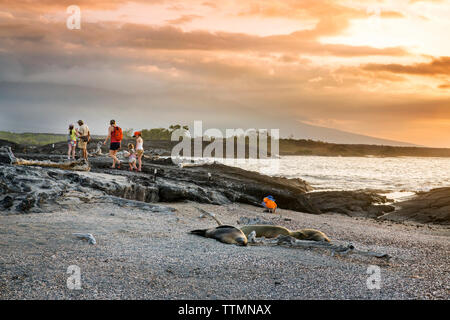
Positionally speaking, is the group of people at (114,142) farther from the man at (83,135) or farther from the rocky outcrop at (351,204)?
the rocky outcrop at (351,204)

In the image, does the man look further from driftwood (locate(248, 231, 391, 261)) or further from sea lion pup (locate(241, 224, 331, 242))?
driftwood (locate(248, 231, 391, 261))

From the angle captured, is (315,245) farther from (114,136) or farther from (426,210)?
(426,210)

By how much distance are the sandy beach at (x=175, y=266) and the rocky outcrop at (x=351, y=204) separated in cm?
1049

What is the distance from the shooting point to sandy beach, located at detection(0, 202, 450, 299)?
5824 mm

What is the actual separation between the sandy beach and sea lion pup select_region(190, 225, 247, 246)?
24cm

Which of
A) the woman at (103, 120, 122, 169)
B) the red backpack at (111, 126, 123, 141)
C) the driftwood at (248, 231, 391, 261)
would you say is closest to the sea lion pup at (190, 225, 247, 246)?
the driftwood at (248, 231, 391, 261)

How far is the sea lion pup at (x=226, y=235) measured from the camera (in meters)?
9.21

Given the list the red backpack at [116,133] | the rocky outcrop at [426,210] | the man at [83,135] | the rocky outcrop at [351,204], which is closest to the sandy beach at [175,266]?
the rocky outcrop at [426,210]

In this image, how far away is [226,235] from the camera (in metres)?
9.38

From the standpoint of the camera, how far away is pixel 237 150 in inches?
3819

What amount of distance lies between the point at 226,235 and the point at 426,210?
624 inches

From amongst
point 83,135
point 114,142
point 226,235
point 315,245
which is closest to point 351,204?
point 114,142
